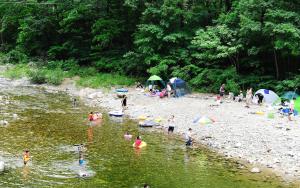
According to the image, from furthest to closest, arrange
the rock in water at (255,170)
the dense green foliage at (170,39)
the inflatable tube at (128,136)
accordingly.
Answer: the dense green foliage at (170,39), the inflatable tube at (128,136), the rock in water at (255,170)

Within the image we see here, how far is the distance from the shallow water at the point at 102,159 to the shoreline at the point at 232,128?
5.09 ft

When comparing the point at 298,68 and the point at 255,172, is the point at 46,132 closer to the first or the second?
the point at 255,172

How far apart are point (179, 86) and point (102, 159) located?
2069cm

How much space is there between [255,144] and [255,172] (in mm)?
4715

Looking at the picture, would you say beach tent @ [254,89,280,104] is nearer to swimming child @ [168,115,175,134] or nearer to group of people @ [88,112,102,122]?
swimming child @ [168,115,175,134]

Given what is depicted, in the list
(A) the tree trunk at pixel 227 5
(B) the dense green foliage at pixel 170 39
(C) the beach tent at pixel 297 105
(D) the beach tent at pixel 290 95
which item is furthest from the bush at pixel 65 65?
(C) the beach tent at pixel 297 105

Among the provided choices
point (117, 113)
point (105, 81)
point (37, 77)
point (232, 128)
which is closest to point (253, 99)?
point (232, 128)

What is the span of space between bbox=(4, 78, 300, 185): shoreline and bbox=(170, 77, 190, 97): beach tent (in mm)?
936

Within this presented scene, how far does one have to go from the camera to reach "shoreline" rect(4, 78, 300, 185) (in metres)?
28.2

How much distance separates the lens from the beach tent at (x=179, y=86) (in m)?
47.6

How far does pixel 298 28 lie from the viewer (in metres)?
42.5

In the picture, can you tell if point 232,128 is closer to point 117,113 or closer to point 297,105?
point 297,105

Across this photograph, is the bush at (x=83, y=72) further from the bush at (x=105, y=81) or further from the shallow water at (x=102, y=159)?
the shallow water at (x=102, y=159)

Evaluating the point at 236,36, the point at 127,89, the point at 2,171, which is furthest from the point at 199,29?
the point at 2,171
